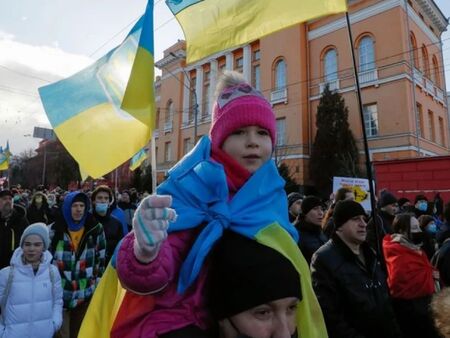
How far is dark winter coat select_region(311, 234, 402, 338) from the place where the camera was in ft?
8.14

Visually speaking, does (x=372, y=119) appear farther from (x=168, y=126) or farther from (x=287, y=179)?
(x=168, y=126)

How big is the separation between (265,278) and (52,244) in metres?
3.72

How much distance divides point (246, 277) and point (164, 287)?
0.86ft

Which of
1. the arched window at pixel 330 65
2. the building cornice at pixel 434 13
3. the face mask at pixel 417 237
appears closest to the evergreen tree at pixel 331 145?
the arched window at pixel 330 65

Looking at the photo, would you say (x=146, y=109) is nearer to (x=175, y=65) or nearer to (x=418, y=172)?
(x=418, y=172)

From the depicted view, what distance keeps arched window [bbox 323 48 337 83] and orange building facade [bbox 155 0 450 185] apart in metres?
0.08

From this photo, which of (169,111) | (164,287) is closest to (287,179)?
(169,111)

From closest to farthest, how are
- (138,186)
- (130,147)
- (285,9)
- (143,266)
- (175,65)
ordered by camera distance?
(143,266), (130,147), (285,9), (138,186), (175,65)

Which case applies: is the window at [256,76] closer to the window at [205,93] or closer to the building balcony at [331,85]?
the window at [205,93]

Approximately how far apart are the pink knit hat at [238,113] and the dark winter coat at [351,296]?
4.96 ft

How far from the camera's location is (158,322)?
1.12 meters

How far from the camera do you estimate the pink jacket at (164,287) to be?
43.1 inches

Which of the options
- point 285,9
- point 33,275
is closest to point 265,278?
point 285,9

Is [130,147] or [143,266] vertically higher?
[130,147]
